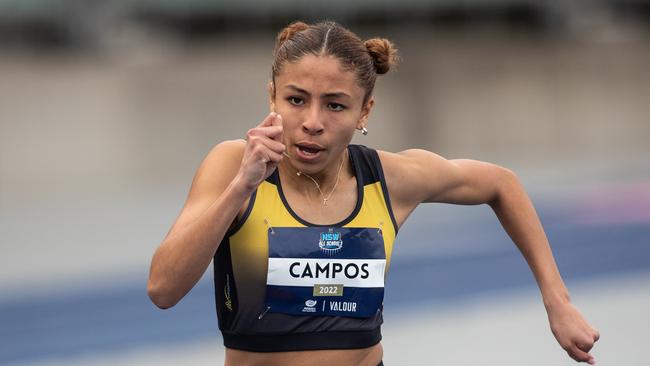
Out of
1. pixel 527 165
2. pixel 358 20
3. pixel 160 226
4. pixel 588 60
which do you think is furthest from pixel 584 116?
pixel 160 226

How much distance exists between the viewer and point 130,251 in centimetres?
1309

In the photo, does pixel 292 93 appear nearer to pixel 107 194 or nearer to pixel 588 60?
pixel 107 194

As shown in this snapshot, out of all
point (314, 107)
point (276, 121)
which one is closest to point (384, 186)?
point (314, 107)

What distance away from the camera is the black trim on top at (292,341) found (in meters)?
3.66

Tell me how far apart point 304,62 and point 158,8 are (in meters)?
17.1

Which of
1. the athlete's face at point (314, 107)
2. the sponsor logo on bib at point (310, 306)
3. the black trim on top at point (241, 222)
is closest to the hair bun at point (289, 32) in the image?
the athlete's face at point (314, 107)

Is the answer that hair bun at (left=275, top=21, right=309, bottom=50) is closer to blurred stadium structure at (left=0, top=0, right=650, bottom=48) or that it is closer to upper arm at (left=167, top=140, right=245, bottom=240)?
upper arm at (left=167, top=140, right=245, bottom=240)

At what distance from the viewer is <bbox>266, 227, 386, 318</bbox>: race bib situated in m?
3.62

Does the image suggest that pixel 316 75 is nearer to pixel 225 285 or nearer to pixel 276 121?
pixel 276 121

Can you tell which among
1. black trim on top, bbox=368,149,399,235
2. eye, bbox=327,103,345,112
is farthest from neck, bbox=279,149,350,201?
eye, bbox=327,103,345,112

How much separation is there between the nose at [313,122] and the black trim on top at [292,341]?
646mm

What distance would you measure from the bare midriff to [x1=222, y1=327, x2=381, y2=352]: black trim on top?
2cm

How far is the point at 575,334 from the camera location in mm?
3877

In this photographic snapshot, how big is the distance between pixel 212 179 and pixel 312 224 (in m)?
0.36
